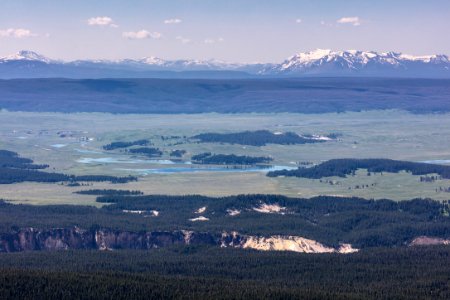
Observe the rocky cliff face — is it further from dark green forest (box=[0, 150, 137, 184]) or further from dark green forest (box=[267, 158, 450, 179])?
dark green forest (box=[267, 158, 450, 179])

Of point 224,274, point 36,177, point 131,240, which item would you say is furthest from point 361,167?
point 224,274

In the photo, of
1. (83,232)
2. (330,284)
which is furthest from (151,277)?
(83,232)

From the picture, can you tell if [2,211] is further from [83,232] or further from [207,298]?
[207,298]

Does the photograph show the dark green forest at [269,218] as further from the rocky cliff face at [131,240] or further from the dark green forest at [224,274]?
the dark green forest at [224,274]

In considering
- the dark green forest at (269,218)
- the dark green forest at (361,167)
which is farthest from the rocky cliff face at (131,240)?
the dark green forest at (361,167)

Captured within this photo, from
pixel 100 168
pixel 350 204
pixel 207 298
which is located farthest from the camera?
pixel 100 168

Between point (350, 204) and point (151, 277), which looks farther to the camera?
point (350, 204)

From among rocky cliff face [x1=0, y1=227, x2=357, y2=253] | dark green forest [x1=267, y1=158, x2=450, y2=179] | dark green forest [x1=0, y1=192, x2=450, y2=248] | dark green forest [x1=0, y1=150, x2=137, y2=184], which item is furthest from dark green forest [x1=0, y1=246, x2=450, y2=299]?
dark green forest [x1=267, y1=158, x2=450, y2=179]

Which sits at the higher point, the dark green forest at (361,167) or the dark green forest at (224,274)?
the dark green forest at (224,274)
